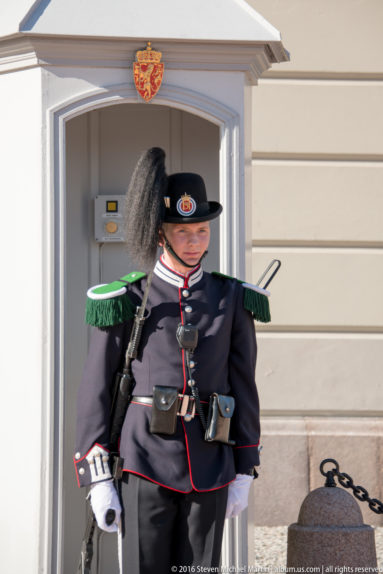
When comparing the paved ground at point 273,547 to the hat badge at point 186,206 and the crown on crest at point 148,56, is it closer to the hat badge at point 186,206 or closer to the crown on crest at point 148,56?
the hat badge at point 186,206

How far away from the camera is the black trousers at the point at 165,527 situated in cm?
288

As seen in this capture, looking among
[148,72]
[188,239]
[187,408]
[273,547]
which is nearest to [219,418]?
[187,408]

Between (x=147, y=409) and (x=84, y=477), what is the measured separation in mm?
292

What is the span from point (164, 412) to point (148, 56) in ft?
4.66

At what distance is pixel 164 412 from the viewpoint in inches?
115

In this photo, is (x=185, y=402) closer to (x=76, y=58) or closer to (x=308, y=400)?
(x=76, y=58)

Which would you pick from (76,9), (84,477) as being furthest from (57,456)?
(76,9)

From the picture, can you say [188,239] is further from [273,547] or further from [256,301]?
[273,547]

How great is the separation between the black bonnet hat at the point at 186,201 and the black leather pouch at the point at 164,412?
1.86ft

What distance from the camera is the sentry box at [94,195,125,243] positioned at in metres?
4.19

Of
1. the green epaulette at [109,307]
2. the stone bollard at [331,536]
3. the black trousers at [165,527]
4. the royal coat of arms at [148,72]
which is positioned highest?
the royal coat of arms at [148,72]

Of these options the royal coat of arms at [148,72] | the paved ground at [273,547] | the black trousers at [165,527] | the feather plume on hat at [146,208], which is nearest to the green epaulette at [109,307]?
the feather plume on hat at [146,208]

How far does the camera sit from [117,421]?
9.85ft

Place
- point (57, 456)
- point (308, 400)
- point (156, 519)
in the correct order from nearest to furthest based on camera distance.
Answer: point (156, 519)
point (57, 456)
point (308, 400)
